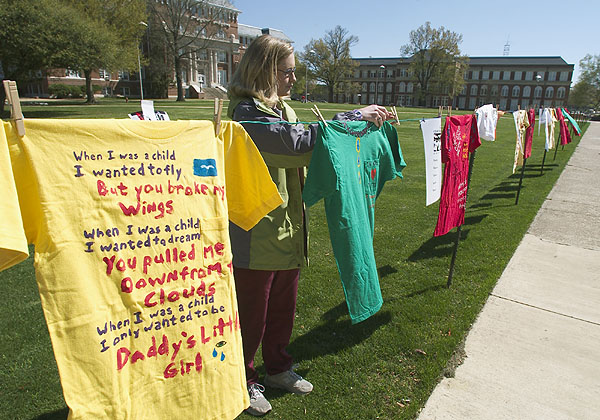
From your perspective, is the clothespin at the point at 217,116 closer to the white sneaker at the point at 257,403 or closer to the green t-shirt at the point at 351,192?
the green t-shirt at the point at 351,192

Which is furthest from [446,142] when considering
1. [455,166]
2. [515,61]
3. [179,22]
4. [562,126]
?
[515,61]

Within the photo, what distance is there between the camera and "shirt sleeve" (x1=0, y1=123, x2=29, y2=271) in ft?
4.07

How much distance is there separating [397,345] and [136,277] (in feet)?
8.12

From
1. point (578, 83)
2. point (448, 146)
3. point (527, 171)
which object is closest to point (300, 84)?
point (578, 83)

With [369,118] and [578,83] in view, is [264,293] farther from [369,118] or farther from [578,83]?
[578,83]

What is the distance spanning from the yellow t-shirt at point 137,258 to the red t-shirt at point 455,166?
8.20 ft

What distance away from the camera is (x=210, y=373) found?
5.65 feet

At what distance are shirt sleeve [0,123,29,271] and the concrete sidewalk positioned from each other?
2.50 m

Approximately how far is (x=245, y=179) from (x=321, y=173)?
0.51 meters

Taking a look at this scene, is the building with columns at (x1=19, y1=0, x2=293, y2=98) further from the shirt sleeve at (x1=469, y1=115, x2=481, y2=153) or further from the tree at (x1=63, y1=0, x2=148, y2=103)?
the shirt sleeve at (x1=469, y1=115, x2=481, y2=153)

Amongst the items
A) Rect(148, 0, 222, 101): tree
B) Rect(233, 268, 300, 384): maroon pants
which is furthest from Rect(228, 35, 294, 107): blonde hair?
Rect(148, 0, 222, 101): tree

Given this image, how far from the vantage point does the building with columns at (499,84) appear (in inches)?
3354

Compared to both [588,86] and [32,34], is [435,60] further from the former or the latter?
[32,34]

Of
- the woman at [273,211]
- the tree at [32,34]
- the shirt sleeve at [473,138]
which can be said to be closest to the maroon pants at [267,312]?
the woman at [273,211]
